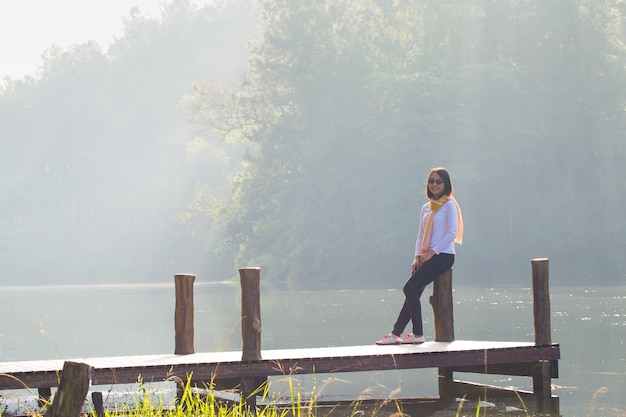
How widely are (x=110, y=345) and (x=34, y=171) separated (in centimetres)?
6660

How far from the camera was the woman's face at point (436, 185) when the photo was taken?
1075cm

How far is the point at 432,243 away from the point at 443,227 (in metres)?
0.19

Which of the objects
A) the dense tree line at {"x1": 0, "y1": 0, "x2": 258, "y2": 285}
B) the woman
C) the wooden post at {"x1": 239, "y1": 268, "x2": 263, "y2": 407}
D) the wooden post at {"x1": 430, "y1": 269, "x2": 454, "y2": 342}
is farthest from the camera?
the dense tree line at {"x1": 0, "y1": 0, "x2": 258, "y2": 285}

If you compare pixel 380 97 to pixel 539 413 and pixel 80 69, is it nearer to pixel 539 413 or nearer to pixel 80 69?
pixel 539 413

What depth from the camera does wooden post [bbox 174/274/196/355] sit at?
1102 cm

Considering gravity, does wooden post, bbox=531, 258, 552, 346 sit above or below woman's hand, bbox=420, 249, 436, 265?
below

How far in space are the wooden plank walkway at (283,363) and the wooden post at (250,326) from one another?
102 millimetres

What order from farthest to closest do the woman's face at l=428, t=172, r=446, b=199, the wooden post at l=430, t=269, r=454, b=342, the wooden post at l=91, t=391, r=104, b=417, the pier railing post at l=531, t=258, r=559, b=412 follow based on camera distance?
the wooden post at l=430, t=269, r=454, b=342 → the pier railing post at l=531, t=258, r=559, b=412 → the woman's face at l=428, t=172, r=446, b=199 → the wooden post at l=91, t=391, r=104, b=417

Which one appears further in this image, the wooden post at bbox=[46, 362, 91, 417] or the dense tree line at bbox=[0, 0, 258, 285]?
the dense tree line at bbox=[0, 0, 258, 285]

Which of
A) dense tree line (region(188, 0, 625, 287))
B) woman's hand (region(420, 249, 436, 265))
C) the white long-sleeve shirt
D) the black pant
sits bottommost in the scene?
the black pant

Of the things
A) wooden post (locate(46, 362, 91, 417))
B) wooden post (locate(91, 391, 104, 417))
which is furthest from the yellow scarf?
wooden post (locate(46, 362, 91, 417))

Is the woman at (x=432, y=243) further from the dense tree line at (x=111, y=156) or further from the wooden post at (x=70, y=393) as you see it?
the dense tree line at (x=111, y=156)

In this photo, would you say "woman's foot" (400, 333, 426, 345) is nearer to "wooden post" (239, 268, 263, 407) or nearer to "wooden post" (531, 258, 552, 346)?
"wooden post" (531, 258, 552, 346)

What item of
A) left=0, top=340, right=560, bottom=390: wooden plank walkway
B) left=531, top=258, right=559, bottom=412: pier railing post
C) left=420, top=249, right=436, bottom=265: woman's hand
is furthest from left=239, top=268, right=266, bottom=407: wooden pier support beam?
left=531, top=258, right=559, bottom=412: pier railing post
